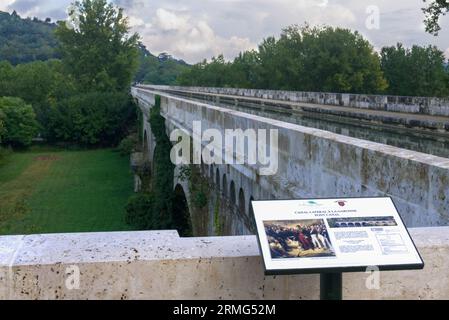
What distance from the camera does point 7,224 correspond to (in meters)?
27.1

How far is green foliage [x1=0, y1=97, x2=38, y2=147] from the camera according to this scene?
178ft

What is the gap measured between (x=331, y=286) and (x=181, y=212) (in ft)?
61.5

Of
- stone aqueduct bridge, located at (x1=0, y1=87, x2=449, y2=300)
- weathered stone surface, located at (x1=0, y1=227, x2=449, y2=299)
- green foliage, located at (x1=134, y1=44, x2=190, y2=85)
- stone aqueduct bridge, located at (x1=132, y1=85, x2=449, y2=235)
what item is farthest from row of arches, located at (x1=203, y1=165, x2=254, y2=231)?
green foliage, located at (x1=134, y1=44, x2=190, y2=85)

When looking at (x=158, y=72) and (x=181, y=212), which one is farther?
(x=158, y=72)

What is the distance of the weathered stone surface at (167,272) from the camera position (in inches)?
125

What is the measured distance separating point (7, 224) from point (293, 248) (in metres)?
26.2

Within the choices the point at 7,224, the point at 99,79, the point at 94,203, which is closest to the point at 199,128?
the point at 7,224

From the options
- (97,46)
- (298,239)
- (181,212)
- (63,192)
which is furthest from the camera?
(97,46)

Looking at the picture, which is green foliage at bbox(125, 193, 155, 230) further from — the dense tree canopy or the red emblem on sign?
the dense tree canopy

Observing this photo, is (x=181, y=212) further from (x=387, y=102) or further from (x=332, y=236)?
(x=332, y=236)

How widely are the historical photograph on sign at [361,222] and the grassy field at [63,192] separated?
23.8 metres

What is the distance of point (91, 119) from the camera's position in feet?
192

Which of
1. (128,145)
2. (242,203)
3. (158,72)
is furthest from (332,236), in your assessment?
(158,72)

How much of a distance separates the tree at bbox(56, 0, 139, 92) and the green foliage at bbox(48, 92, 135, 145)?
7240mm
